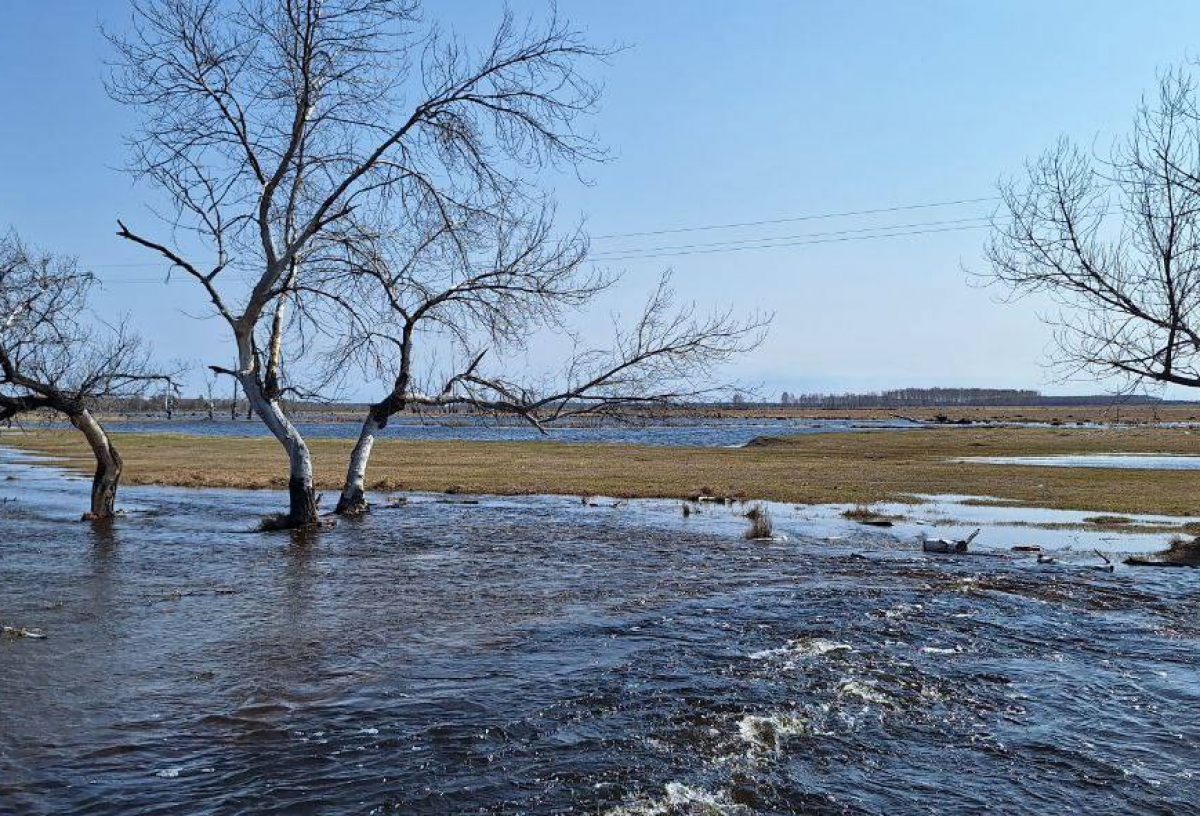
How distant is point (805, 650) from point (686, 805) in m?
4.33

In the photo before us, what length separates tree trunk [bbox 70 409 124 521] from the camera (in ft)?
69.6

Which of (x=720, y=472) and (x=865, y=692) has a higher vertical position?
(x=720, y=472)

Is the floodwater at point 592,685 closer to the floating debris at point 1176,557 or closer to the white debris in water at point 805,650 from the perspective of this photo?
the white debris in water at point 805,650

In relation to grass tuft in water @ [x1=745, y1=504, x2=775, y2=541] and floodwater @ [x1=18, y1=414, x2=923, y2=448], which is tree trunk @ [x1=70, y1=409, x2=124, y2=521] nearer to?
grass tuft in water @ [x1=745, y1=504, x2=775, y2=541]

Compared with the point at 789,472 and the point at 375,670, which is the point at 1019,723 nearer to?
the point at 375,670

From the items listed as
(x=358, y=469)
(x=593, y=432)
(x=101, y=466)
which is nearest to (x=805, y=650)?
(x=358, y=469)

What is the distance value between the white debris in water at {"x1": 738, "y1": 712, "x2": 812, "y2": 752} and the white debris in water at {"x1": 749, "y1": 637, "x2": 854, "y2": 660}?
75.5 inches

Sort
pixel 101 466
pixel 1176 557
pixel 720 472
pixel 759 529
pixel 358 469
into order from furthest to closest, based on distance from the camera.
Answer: pixel 720 472, pixel 358 469, pixel 101 466, pixel 759 529, pixel 1176 557

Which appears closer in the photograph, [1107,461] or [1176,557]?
[1176,557]

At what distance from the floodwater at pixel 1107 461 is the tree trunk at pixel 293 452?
115 feet

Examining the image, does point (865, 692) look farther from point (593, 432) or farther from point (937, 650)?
point (593, 432)

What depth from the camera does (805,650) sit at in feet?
33.6

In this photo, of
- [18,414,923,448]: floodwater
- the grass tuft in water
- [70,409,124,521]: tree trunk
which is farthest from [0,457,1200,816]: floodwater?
[18,414,923,448]: floodwater

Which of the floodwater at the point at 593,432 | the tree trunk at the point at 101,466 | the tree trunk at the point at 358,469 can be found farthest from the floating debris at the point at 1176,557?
the floodwater at the point at 593,432
